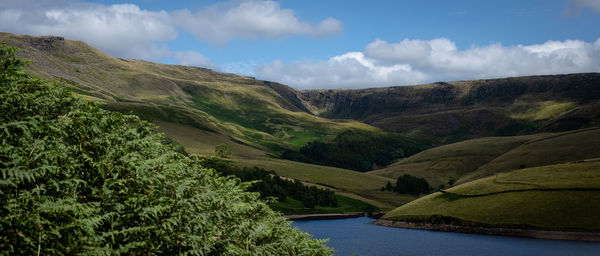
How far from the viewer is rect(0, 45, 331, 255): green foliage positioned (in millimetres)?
10266

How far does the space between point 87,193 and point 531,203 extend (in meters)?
126

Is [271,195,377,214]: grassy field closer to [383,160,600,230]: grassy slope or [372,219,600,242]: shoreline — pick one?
[383,160,600,230]: grassy slope

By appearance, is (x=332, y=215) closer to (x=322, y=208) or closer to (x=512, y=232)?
(x=322, y=208)

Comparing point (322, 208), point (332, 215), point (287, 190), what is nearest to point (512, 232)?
point (332, 215)

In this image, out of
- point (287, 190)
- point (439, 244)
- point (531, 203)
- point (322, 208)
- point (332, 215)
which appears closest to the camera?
point (439, 244)

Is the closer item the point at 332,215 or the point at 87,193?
the point at 87,193

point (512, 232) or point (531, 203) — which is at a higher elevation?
point (531, 203)

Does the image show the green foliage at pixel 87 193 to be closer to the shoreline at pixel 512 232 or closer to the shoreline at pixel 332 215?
the shoreline at pixel 512 232

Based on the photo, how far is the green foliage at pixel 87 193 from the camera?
10.3m

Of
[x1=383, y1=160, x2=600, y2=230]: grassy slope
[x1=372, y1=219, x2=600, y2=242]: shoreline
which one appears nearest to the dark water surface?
[x1=372, y1=219, x2=600, y2=242]: shoreline

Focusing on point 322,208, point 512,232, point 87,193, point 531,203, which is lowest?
point 322,208

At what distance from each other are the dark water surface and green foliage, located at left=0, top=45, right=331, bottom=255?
79.8 meters

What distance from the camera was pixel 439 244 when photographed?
101812 millimetres

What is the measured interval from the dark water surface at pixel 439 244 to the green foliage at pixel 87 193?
79831 millimetres
